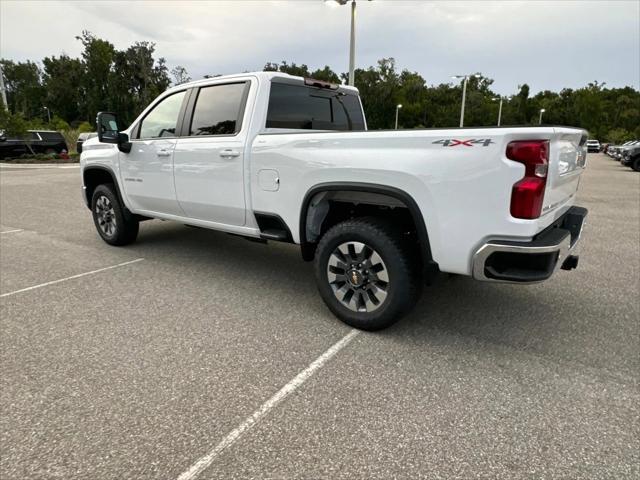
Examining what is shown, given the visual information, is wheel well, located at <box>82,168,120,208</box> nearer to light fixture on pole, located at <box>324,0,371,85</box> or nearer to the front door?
the front door

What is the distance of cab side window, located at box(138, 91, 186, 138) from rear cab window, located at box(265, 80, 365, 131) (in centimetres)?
123

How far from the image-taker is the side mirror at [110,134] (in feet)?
15.8

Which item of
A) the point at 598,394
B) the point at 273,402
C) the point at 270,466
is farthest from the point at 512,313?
the point at 270,466

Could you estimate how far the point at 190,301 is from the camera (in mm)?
3832

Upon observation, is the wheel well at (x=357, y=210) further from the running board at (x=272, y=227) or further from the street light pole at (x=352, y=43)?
the street light pole at (x=352, y=43)

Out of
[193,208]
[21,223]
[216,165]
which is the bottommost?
[21,223]

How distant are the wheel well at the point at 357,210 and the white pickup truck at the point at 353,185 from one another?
1 centimetres

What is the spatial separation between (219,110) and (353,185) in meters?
1.83

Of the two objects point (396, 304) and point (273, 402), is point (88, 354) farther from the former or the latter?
point (396, 304)

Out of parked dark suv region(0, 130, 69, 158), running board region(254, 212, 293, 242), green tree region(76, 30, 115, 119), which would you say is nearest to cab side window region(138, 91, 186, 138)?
running board region(254, 212, 293, 242)

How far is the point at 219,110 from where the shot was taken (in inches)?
162

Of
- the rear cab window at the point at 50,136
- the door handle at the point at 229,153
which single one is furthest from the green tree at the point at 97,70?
the door handle at the point at 229,153

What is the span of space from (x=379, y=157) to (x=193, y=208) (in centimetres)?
228

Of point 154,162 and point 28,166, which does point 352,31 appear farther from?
point 28,166
